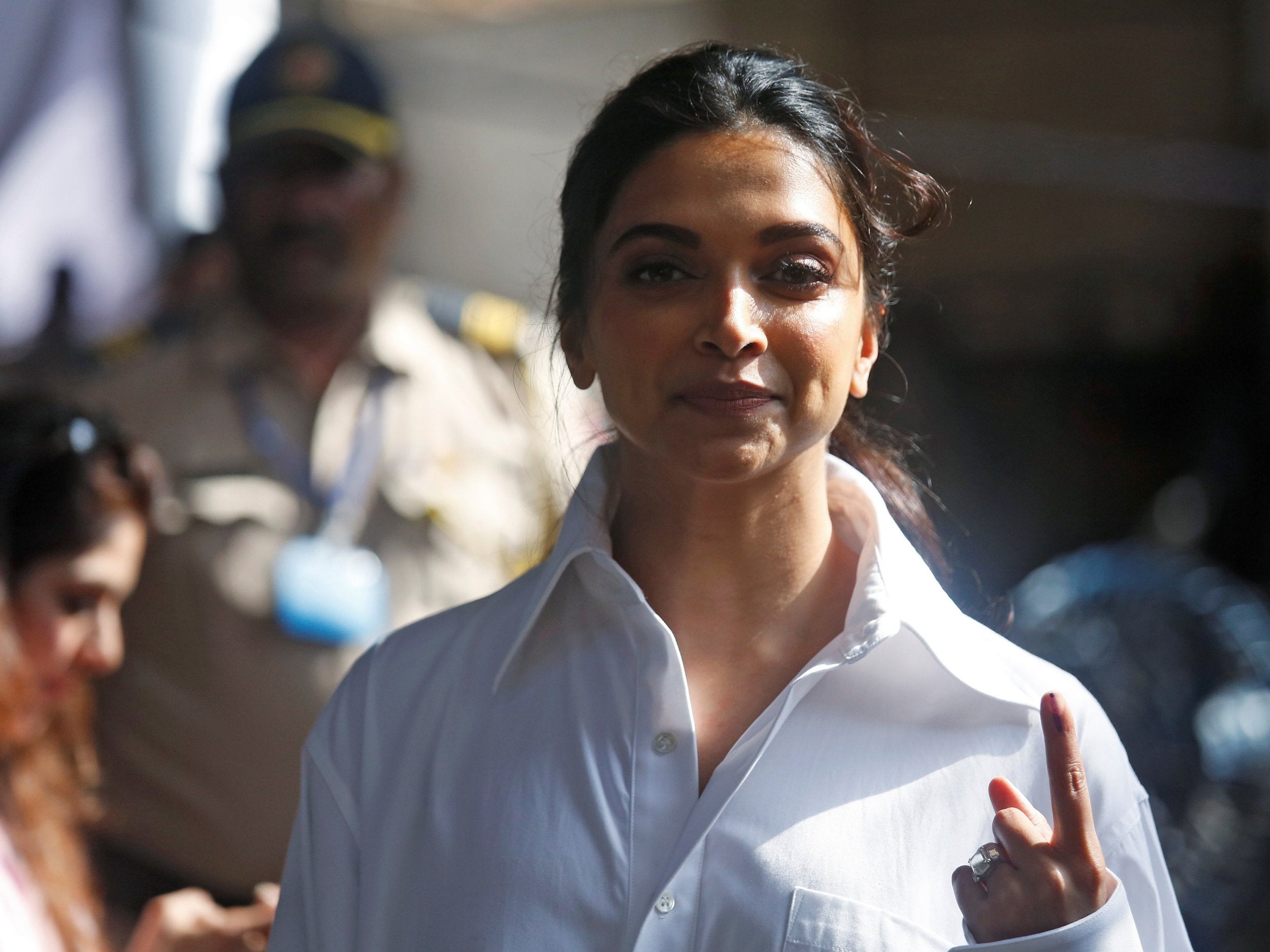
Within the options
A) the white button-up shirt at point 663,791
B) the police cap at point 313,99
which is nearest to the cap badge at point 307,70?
the police cap at point 313,99

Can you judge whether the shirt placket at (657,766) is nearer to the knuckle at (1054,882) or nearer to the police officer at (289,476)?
the knuckle at (1054,882)

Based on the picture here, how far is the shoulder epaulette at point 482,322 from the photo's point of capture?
291 cm

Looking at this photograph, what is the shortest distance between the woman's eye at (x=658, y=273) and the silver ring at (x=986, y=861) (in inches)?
21.4

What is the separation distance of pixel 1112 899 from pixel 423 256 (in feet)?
11.7

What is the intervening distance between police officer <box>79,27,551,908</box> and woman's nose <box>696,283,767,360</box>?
4.22 feet

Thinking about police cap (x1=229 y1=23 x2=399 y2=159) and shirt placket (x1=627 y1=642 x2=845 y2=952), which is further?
police cap (x1=229 y1=23 x2=399 y2=159)

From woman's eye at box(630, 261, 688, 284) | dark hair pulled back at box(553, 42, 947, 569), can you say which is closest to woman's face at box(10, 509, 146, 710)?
dark hair pulled back at box(553, 42, 947, 569)

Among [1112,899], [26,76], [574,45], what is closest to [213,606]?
[26,76]

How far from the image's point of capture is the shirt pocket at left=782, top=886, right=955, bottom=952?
39.8 inches

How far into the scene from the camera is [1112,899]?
38.5 inches

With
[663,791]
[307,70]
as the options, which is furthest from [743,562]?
[307,70]

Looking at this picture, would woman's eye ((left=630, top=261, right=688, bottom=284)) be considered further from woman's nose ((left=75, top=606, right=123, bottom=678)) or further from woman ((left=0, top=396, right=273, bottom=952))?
woman's nose ((left=75, top=606, right=123, bottom=678))

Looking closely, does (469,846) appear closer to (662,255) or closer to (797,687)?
(797,687)

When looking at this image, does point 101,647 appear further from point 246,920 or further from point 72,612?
point 246,920
